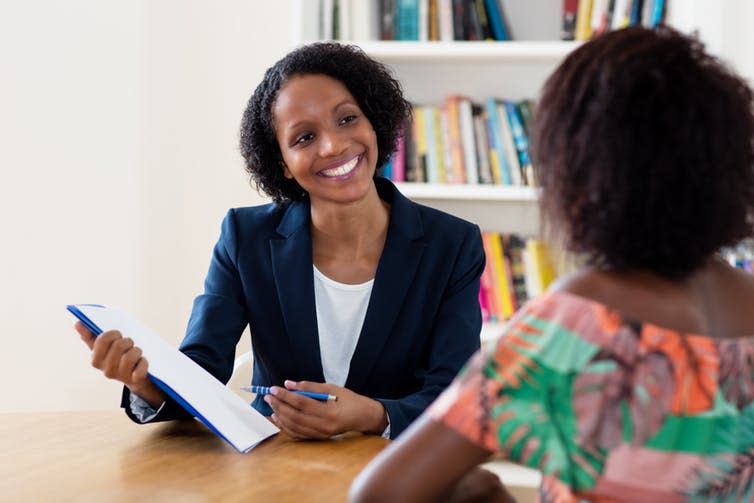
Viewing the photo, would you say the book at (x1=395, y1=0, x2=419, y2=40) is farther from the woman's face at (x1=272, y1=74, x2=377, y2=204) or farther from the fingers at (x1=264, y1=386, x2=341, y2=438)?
the fingers at (x1=264, y1=386, x2=341, y2=438)

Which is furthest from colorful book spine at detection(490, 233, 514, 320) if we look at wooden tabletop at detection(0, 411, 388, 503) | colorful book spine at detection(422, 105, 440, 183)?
wooden tabletop at detection(0, 411, 388, 503)

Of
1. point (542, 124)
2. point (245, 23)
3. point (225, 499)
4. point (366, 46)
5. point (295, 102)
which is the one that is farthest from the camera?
point (245, 23)

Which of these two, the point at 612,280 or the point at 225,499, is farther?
the point at 225,499

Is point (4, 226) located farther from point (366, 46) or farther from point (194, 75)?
point (366, 46)

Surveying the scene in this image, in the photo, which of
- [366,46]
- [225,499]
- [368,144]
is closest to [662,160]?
[225,499]

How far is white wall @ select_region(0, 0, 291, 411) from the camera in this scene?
2.59m

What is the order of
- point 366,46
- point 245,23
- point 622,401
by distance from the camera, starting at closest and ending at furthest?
point 622,401
point 366,46
point 245,23

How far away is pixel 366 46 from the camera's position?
273 centimetres

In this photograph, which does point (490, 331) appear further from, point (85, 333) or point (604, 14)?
point (85, 333)

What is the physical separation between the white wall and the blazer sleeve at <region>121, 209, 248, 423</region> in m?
0.94

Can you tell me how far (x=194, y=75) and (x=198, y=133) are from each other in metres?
0.19

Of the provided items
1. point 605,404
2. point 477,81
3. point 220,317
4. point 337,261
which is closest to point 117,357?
point 220,317

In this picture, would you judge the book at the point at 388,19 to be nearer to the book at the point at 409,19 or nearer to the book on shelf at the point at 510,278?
the book at the point at 409,19

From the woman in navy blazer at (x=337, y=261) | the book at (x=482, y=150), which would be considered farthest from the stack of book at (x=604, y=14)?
the woman in navy blazer at (x=337, y=261)
